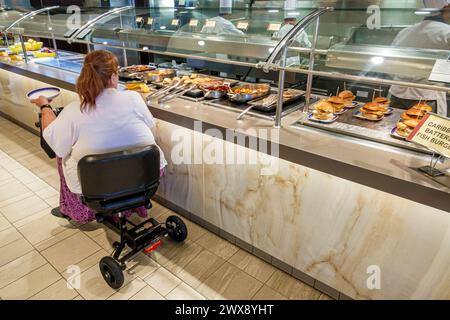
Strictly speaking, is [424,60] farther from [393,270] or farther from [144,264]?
[144,264]

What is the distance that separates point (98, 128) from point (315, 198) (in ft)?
3.97

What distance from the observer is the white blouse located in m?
1.61

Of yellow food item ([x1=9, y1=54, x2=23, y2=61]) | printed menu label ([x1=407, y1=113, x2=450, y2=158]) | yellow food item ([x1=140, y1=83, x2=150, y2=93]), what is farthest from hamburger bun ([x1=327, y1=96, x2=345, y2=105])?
yellow food item ([x1=9, y1=54, x2=23, y2=61])

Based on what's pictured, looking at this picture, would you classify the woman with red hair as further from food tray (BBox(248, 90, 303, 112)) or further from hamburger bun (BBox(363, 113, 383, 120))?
hamburger bun (BBox(363, 113, 383, 120))

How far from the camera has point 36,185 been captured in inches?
117

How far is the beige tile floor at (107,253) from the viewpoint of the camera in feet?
6.05

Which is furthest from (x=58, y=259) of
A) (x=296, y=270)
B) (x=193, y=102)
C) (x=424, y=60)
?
(x=424, y=60)

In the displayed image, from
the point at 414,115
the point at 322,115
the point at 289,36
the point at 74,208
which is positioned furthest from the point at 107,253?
the point at 414,115

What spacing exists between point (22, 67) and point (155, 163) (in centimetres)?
290

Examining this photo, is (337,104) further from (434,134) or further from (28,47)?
(28,47)

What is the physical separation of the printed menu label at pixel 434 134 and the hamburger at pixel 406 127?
0.25 meters

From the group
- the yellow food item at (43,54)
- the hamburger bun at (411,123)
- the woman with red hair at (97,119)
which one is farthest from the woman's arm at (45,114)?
the yellow food item at (43,54)

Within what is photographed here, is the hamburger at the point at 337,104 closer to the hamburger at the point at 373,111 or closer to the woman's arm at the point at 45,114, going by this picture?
the hamburger at the point at 373,111

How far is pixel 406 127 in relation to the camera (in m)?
1.60
